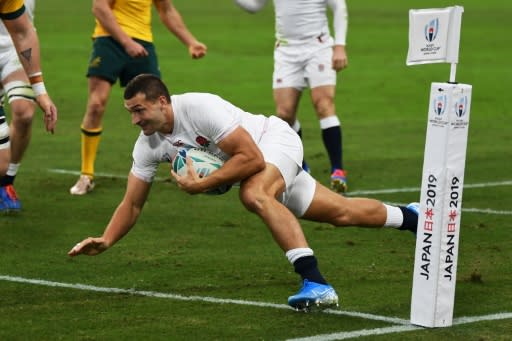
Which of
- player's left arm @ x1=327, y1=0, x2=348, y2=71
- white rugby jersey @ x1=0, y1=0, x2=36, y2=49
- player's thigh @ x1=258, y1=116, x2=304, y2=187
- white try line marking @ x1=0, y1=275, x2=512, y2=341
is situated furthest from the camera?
player's left arm @ x1=327, y1=0, x2=348, y2=71

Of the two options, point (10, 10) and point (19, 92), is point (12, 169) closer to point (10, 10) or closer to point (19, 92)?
point (19, 92)

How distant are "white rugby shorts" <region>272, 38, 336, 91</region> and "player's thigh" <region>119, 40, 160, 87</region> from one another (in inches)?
52.1

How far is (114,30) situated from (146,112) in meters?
5.00

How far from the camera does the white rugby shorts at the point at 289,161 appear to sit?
28.6 ft

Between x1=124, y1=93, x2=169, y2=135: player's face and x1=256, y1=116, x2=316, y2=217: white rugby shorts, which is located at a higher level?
x1=124, y1=93, x2=169, y2=135: player's face

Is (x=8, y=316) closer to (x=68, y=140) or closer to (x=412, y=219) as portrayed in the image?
(x=412, y=219)

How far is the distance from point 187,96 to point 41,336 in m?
1.87

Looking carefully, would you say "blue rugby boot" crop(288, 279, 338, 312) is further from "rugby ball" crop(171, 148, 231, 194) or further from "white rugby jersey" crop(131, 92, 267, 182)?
"white rugby jersey" crop(131, 92, 267, 182)

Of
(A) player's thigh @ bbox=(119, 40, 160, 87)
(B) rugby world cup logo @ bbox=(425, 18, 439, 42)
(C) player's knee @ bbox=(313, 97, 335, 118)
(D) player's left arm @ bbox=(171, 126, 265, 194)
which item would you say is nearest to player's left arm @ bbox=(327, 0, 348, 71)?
(C) player's knee @ bbox=(313, 97, 335, 118)

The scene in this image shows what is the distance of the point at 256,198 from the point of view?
27.3ft

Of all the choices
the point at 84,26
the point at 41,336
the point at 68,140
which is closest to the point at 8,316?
the point at 41,336

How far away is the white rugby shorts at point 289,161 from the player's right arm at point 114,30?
4.45 m

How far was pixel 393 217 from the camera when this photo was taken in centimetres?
927

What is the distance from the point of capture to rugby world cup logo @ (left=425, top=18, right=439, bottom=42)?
7605 millimetres
